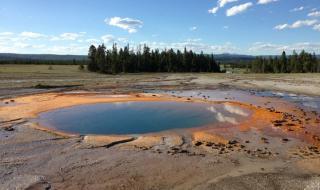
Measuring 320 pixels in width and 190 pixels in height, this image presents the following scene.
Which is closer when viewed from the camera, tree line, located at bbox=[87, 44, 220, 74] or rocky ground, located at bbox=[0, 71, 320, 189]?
rocky ground, located at bbox=[0, 71, 320, 189]

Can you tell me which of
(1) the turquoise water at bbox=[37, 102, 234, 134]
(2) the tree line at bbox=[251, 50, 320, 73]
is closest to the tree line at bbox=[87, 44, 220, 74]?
(2) the tree line at bbox=[251, 50, 320, 73]

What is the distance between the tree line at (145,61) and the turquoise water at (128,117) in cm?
5376

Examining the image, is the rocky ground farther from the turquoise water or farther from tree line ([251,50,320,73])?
tree line ([251,50,320,73])

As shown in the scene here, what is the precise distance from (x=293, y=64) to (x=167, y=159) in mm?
86587

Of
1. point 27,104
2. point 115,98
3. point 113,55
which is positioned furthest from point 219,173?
point 113,55

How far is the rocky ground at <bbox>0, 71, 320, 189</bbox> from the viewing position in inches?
364

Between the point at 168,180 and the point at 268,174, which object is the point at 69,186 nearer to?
the point at 168,180

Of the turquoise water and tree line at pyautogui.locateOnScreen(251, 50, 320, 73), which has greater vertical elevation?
tree line at pyautogui.locateOnScreen(251, 50, 320, 73)

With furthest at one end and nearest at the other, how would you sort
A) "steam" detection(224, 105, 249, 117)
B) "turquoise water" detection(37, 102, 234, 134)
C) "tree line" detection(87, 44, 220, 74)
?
"tree line" detection(87, 44, 220, 74) → "steam" detection(224, 105, 249, 117) → "turquoise water" detection(37, 102, 234, 134)

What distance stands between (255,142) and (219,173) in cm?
408

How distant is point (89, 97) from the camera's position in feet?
91.6

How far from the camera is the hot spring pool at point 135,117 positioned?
53.7 feet

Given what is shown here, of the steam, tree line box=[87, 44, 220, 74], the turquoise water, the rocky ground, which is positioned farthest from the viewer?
tree line box=[87, 44, 220, 74]

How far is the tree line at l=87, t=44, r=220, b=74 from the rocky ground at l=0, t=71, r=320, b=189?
2463 inches
